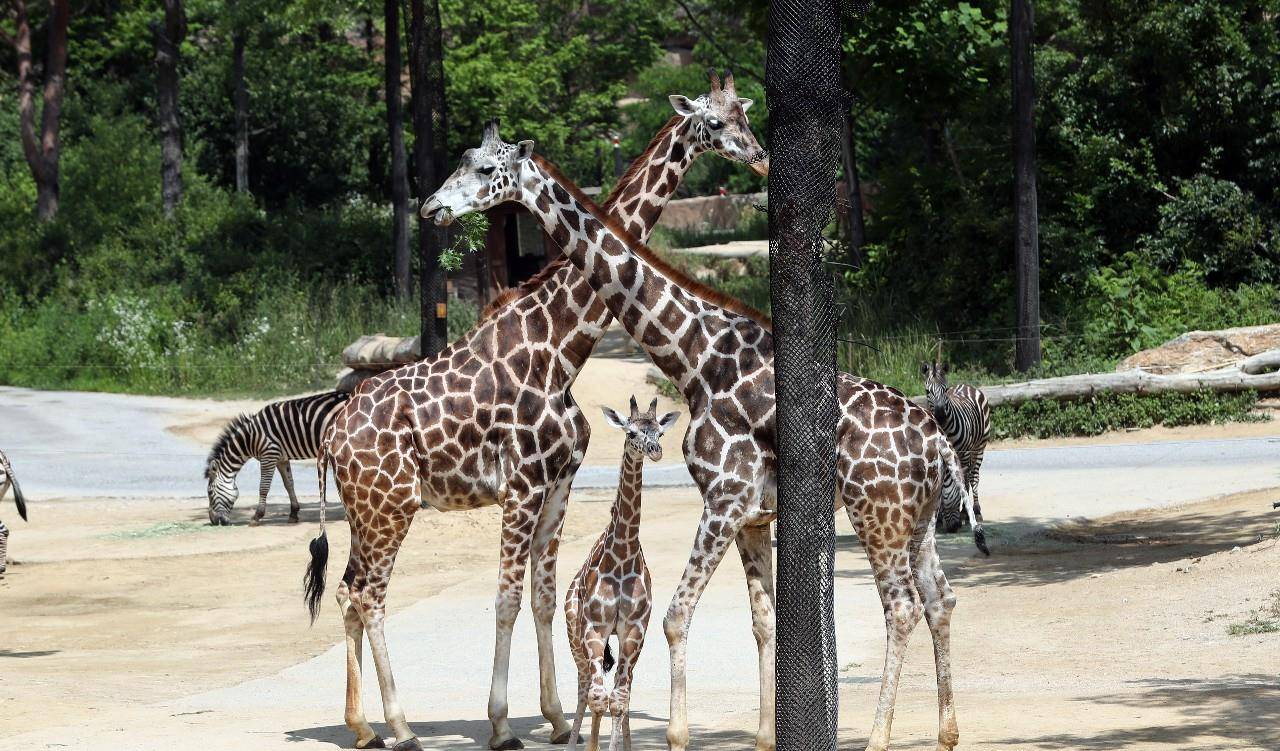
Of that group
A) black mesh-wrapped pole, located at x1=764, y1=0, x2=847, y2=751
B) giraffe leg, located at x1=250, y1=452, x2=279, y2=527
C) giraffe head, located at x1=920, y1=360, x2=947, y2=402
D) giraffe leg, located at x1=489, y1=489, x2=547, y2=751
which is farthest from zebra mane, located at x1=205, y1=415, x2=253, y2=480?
black mesh-wrapped pole, located at x1=764, y1=0, x2=847, y2=751

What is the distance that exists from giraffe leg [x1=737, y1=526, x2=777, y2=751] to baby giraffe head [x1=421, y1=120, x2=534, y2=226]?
248 cm

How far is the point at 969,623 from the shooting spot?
41.2 feet

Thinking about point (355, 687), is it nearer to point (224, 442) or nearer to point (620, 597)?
point (620, 597)

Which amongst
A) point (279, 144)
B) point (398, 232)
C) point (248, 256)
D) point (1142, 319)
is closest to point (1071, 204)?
point (1142, 319)

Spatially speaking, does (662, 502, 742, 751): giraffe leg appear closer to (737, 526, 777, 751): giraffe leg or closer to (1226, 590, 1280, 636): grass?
(737, 526, 777, 751): giraffe leg

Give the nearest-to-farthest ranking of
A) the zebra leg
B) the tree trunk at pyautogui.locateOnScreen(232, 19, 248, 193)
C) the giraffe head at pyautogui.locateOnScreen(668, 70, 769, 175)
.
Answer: the giraffe head at pyautogui.locateOnScreen(668, 70, 769, 175), the zebra leg, the tree trunk at pyautogui.locateOnScreen(232, 19, 248, 193)

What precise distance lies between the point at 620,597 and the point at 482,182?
2671mm

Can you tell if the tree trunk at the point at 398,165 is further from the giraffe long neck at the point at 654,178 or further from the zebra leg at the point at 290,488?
the giraffe long neck at the point at 654,178

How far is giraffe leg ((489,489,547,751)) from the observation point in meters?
9.31

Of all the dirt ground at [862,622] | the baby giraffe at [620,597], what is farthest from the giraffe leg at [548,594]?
the baby giraffe at [620,597]

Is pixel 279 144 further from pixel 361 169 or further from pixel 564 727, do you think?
pixel 564 727

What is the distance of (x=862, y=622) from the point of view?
12.6 metres

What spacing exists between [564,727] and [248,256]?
2734 cm

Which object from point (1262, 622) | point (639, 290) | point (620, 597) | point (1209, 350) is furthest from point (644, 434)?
point (1209, 350)
